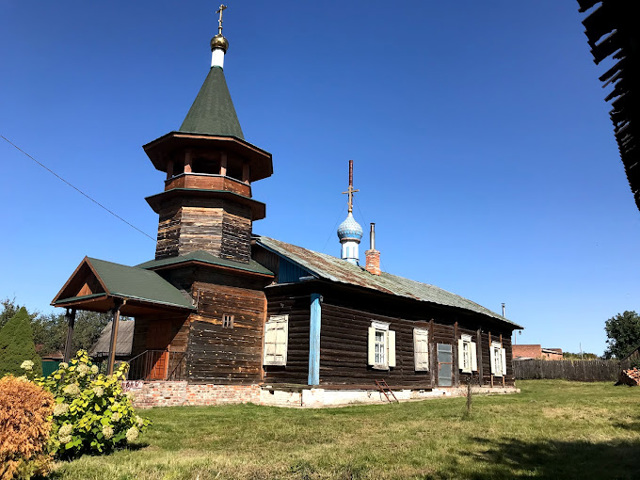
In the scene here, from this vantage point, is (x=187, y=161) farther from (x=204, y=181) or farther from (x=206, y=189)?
(x=206, y=189)

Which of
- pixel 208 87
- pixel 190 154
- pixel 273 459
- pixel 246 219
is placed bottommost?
pixel 273 459

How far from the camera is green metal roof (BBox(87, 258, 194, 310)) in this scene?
14.6 metres

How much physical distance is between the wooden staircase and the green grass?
15.9 ft

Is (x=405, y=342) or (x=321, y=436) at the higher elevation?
(x=405, y=342)

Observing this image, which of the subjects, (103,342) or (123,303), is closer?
(123,303)

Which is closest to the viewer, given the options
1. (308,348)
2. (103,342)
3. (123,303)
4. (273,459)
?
(273,459)

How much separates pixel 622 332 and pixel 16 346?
192 ft

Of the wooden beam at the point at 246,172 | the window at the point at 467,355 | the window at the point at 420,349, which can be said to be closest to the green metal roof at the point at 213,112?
the wooden beam at the point at 246,172

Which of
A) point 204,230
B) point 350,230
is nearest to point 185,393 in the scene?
point 204,230

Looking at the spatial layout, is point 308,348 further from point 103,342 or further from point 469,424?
point 103,342

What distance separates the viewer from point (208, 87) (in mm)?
20422

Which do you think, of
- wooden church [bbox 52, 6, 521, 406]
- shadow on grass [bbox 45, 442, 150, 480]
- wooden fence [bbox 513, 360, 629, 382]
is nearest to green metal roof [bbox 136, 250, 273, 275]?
wooden church [bbox 52, 6, 521, 406]

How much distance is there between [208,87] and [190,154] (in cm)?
374

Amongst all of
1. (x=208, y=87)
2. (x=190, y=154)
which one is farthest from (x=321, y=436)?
(x=208, y=87)
